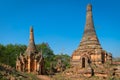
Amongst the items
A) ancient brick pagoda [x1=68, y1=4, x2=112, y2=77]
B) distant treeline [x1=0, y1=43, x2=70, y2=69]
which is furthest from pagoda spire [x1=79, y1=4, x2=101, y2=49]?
distant treeline [x1=0, y1=43, x2=70, y2=69]

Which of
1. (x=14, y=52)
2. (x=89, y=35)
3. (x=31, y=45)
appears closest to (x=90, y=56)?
(x=89, y=35)

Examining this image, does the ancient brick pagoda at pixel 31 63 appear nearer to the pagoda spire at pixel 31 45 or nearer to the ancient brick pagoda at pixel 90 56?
the pagoda spire at pixel 31 45

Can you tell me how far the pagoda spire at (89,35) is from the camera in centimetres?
3880

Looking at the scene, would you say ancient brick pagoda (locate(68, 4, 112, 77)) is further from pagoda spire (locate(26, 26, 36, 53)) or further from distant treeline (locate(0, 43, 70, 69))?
distant treeline (locate(0, 43, 70, 69))

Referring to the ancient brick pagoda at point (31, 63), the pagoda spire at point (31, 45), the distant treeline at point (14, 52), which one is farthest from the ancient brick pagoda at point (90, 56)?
the distant treeline at point (14, 52)

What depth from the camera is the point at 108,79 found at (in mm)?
32125

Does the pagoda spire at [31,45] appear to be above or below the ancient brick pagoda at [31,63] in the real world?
above

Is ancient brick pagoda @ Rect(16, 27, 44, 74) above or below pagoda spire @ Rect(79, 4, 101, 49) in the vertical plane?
below

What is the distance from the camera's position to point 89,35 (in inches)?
1577

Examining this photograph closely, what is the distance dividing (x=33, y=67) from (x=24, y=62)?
62.0 inches

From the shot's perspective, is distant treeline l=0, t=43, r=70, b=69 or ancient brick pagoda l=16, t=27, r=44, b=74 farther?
distant treeline l=0, t=43, r=70, b=69

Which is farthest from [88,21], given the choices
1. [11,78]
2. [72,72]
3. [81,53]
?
[11,78]

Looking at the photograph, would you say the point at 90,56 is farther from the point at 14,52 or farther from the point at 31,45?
the point at 14,52

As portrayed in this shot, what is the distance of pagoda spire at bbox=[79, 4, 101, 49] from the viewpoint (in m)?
38.8
